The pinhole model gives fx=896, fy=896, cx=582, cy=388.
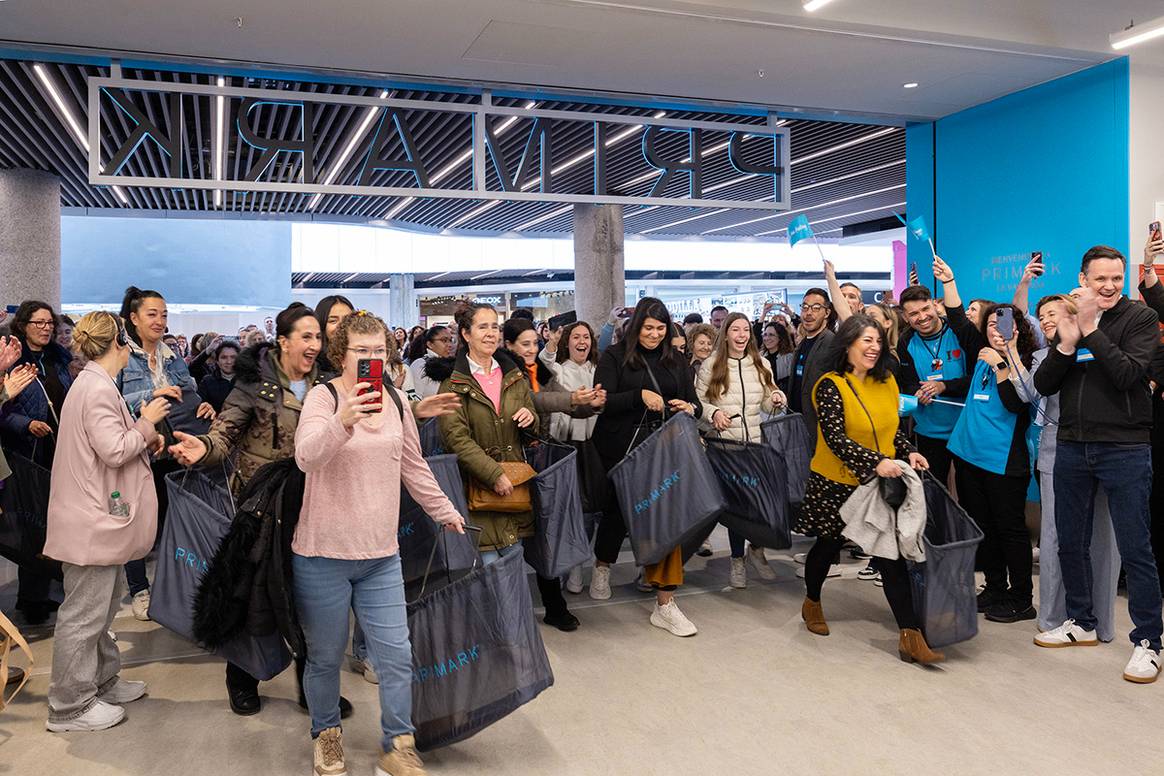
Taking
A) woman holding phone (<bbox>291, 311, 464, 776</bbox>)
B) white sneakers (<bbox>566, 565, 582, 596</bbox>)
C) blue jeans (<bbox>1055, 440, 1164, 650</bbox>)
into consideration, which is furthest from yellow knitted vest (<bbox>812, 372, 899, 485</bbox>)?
woman holding phone (<bbox>291, 311, 464, 776</bbox>)

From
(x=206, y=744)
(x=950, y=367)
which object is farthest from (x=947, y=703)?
(x=206, y=744)

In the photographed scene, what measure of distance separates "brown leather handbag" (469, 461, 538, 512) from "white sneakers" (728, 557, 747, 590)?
179cm

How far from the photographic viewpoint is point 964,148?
731 cm

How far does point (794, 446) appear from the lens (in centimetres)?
524

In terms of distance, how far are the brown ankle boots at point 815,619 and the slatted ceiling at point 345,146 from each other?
3411 millimetres

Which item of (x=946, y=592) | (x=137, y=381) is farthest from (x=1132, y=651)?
(x=137, y=381)

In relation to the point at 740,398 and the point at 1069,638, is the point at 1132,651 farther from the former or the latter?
the point at 740,398

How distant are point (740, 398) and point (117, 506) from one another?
130 inches

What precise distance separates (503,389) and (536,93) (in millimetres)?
3048

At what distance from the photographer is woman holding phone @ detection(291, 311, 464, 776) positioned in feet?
9.09

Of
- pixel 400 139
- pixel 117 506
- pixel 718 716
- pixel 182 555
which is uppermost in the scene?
pixel 400 139

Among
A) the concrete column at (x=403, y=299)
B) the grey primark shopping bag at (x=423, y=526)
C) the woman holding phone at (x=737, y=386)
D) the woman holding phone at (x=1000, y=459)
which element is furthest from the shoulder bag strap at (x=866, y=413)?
the concrete column at (x=403, y=299)

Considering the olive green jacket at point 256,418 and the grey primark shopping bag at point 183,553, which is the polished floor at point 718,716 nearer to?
the grey primark shopping bag at point 183,553

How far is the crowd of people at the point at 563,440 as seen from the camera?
9.47ft
